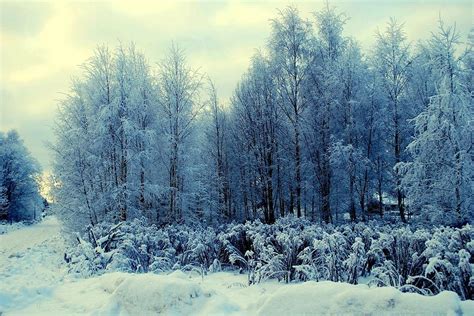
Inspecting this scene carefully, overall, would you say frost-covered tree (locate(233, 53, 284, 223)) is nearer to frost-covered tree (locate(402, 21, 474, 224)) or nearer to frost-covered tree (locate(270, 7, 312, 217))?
frost-covered tree (locate(270, 7, 312, 217))

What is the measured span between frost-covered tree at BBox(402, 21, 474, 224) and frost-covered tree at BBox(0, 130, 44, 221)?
40514 millimetres

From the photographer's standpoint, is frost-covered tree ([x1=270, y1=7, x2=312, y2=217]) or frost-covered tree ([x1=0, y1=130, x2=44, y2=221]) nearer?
frost-covered tree ([x1=270, y1=7, x2=312, y2=217])

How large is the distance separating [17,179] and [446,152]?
42.9 metres

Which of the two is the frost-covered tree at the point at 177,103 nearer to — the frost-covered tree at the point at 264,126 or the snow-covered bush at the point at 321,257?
the frost-covered tree at the point at 264,126

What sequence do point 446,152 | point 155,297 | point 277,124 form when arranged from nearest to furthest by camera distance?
point 155,297 < point 446,152 < point 277,124

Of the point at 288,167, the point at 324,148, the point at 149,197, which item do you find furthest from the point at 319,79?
the point at 149,197

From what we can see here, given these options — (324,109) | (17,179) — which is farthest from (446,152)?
(17,179)

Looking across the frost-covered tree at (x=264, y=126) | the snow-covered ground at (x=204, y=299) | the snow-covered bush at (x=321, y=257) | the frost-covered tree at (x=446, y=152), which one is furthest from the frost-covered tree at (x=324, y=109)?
the snow-covered ground at (x=204, y=299)

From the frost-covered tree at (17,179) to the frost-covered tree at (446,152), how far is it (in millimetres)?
40514

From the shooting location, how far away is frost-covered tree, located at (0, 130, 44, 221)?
133 ft

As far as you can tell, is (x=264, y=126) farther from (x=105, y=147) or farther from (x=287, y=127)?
(x=105, y=147)

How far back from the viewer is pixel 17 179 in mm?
40875

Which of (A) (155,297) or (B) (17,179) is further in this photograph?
(B) (17,179)

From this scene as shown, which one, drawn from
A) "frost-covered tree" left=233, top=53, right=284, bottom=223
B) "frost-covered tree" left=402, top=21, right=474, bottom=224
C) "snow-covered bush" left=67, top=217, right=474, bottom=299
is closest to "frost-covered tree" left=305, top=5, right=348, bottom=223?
"frost-covered tree" left=233, top=53, right=284, bottom=223
